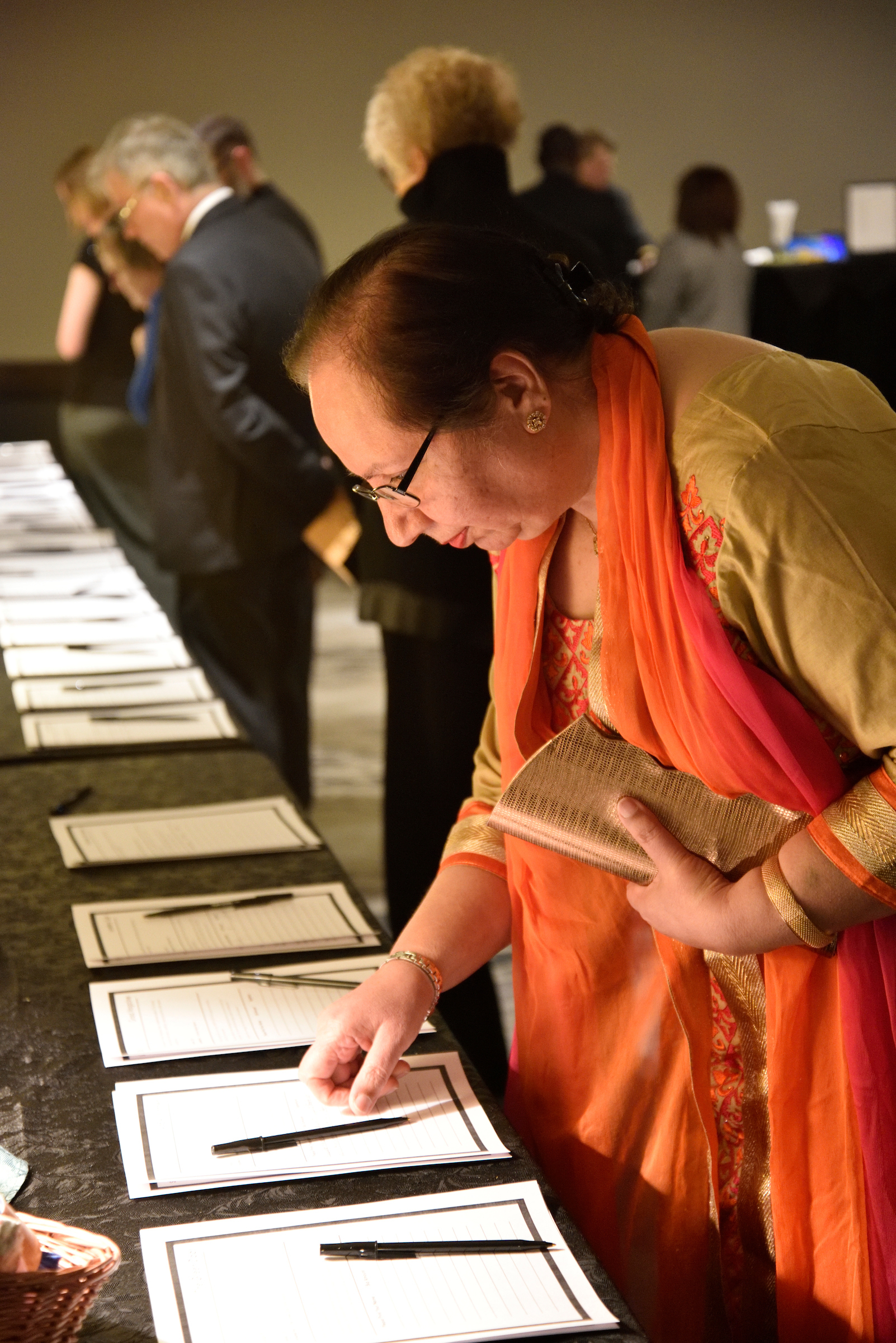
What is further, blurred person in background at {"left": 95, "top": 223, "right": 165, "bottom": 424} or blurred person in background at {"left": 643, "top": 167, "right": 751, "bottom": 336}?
blurred person in background at {"left": 643, "top": 167, "right": 751, "bottom": 336}

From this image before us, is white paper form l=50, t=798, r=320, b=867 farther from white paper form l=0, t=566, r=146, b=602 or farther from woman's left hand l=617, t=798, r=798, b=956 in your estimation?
white paper form l=0, t=566, r=146, b=602

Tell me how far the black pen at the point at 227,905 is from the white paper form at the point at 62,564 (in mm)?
1853

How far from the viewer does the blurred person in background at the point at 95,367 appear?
546 cm

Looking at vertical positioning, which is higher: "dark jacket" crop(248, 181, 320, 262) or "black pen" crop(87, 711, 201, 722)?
"dark jacket" crop(248, 181, 320, 262)

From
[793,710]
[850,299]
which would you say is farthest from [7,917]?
[850,299]

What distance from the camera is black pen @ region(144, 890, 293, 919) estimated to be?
1601 millimetres

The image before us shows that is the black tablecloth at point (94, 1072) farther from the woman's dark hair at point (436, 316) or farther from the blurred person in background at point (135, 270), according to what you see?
the blurred person in background at point (135, 270)

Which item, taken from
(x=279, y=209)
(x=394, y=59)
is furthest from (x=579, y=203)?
(x=394, y=59)

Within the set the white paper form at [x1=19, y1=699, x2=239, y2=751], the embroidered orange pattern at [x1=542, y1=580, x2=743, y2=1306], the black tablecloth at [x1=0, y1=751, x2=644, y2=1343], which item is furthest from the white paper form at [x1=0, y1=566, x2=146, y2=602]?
the embroidered orange pattern at [x1=542, y1=580, x2=743, y2=1306]

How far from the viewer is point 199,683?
2559 millimetres

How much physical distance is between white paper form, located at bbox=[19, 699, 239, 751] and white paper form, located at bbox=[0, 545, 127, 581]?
1.01 meters

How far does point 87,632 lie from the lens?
9.42ft

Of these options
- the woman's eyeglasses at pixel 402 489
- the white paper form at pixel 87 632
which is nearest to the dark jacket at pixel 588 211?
the white paper form at pixel 87 632

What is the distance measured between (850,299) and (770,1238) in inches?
224
